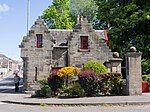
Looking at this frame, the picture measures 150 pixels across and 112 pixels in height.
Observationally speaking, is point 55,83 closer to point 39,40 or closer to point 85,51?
point 85,51

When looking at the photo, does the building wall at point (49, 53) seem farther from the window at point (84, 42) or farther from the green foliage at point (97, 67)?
the green foliage at point (97, 67)

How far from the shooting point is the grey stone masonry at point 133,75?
18.1 meters

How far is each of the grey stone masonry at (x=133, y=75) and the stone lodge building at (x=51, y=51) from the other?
7.04 metres

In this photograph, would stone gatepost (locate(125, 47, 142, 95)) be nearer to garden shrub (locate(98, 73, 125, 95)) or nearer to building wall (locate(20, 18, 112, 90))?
garden shrub (locate(98, 73, 125, 95))

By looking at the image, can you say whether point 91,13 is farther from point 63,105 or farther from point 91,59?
point 63,105

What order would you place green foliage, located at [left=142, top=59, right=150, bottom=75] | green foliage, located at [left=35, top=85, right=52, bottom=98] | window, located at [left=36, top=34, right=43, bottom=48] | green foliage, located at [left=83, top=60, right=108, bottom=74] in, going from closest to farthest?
green foliage, located at [left=35, top=85, right=52, bottom=98] < green foliage, located at [left=83, top=60, right=108, bottom=74] < window, located at [left=36, top=34, right=43, bottom=48] < green foliage, located at [left=142, top=59, right=150, bottom=75]

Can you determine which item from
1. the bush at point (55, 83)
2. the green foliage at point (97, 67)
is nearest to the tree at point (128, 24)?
the green foliage at point (97, 67)

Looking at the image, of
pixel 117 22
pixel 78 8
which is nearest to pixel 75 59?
pixel 117 22

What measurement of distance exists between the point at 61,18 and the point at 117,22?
59.0 ft

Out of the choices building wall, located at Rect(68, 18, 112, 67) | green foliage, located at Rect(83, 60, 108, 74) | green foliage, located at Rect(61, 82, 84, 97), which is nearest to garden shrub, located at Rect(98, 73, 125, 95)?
green foliage, located at Rect(61, 82, 84, 97)

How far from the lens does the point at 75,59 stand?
25734mm

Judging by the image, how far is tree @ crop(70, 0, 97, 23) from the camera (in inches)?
2243

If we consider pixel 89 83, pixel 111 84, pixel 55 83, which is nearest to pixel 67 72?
pixel 55 83

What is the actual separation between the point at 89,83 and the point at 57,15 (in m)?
27.8
